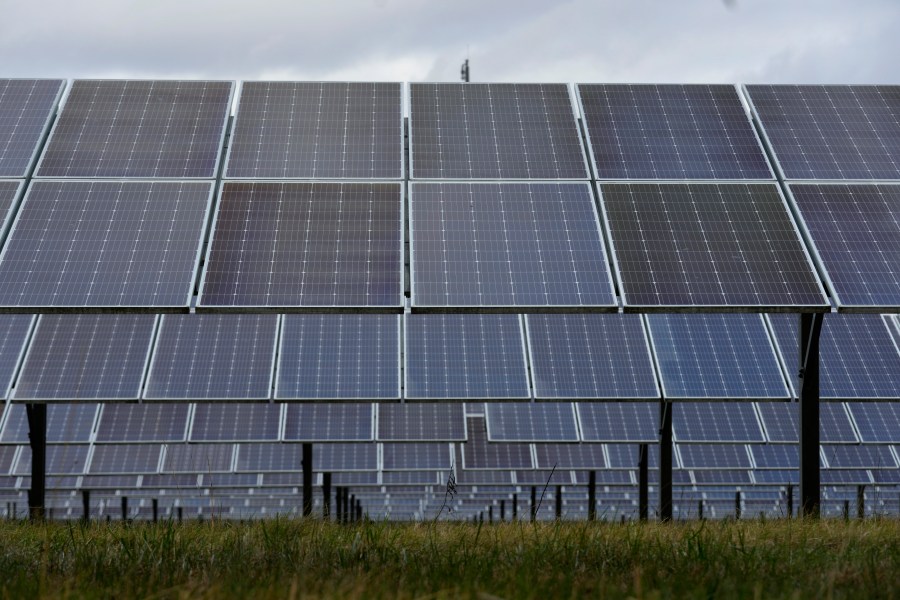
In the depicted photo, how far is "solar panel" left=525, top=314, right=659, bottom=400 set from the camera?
758 inches

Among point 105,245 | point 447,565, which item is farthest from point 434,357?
point 447,565

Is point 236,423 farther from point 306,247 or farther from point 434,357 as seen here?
point 306,247

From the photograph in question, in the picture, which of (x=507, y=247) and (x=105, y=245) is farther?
(x=507, y=247)

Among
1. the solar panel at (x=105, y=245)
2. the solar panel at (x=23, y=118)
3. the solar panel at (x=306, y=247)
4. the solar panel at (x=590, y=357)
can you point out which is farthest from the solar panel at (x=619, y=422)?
the solar panel at (x=23, y=118)

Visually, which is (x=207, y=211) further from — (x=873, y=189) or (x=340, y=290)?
(x=873, y=189)

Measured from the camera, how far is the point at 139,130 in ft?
51.4

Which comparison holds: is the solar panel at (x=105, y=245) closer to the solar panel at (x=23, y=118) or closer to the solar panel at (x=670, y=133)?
the solar panel at (x=23, y=118)

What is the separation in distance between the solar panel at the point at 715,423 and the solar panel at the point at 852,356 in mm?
3200

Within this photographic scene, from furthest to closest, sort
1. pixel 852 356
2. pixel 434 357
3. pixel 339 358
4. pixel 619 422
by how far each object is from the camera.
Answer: pixel 619 422 → pixel 852 356 → pixel 339 358 → pixel 434 357

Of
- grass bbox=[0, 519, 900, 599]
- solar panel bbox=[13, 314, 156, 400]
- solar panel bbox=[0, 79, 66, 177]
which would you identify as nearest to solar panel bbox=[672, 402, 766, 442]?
solar panel bbox=[13, 314, 156, 400]

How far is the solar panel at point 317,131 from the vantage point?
15.0 metres

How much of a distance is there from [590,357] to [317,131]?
8.50m

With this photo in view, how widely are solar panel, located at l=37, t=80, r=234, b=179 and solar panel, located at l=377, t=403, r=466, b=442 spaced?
10.7m

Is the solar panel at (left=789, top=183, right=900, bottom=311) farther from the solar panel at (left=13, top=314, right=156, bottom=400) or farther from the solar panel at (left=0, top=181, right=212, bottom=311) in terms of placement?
the solar panel at (left=13, top=314, right=156, bottom=400)
